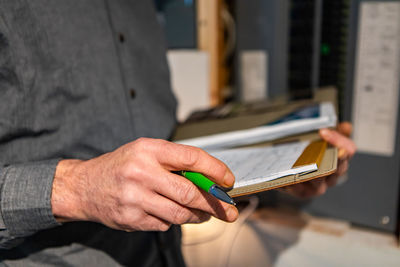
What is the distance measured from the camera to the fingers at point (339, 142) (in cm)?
46

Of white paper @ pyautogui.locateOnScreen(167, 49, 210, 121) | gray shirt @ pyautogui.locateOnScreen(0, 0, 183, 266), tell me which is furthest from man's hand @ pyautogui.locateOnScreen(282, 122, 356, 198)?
white paper @ pyautogui.locateOnScreen(167, 49, 210, 121)

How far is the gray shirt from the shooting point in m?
0.36

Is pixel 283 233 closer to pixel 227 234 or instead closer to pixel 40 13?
pixel 227 234

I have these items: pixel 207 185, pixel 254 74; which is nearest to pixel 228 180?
pixel 207 185

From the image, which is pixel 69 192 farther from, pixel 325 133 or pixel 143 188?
pixel 325 133

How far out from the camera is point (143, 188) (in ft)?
1.03

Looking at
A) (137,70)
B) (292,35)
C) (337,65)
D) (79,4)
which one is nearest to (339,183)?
(337,65)

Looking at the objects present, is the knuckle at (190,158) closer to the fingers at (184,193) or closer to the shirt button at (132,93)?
the fingers at (184,193)

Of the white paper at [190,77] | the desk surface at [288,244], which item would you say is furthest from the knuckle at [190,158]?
the white paper at [190,77]

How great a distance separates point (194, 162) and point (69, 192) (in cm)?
15

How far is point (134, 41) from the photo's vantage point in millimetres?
591

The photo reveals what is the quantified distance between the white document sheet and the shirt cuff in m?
0.21

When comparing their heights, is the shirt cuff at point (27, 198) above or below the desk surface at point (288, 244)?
above

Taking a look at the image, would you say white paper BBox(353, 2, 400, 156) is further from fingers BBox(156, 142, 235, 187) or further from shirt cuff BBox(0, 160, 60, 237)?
shirt cuff BBox(0, 160, 60, 237)
